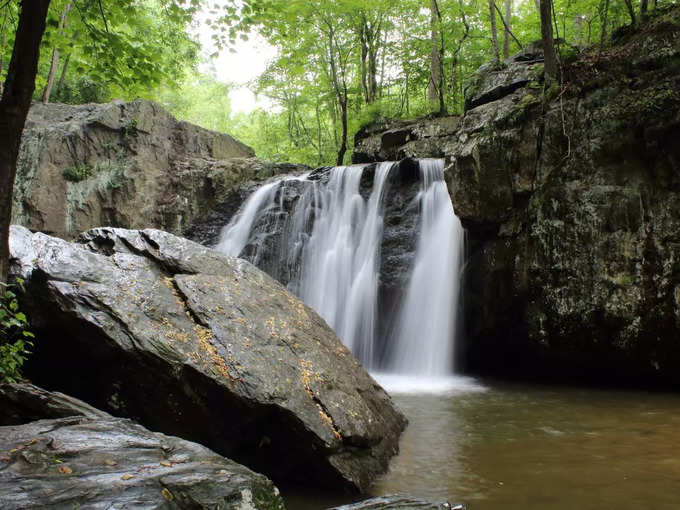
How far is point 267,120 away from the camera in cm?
2606

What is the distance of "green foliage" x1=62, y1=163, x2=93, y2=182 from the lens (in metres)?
12.7

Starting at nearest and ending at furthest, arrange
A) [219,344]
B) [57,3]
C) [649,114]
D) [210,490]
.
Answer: [210,490] → [219,344] → [57,3] → [649,114]

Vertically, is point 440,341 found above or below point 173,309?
below

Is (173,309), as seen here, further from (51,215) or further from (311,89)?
(311,89)

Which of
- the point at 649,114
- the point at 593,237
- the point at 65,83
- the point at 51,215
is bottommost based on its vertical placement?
the point at 593,237

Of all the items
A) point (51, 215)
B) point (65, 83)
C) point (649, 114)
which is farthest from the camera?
point (65, 83)

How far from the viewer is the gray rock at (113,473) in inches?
89.6

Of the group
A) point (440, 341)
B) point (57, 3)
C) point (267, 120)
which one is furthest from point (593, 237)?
point (267, 120)

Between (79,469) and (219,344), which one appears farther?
(219,344)

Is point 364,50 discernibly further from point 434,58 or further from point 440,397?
point 440,397

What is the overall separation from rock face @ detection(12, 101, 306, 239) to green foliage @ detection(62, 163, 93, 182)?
2 centimetres

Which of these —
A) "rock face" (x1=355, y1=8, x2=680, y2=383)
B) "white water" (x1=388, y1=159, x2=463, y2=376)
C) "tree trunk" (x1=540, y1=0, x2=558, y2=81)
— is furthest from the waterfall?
"tree trunk" (x1=540, y1=0, x2=558, y2=81)

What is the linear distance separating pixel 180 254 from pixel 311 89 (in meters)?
15.9

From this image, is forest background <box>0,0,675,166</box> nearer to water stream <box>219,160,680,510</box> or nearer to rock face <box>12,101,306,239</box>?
rock face <box>12,101,306,239</box>
